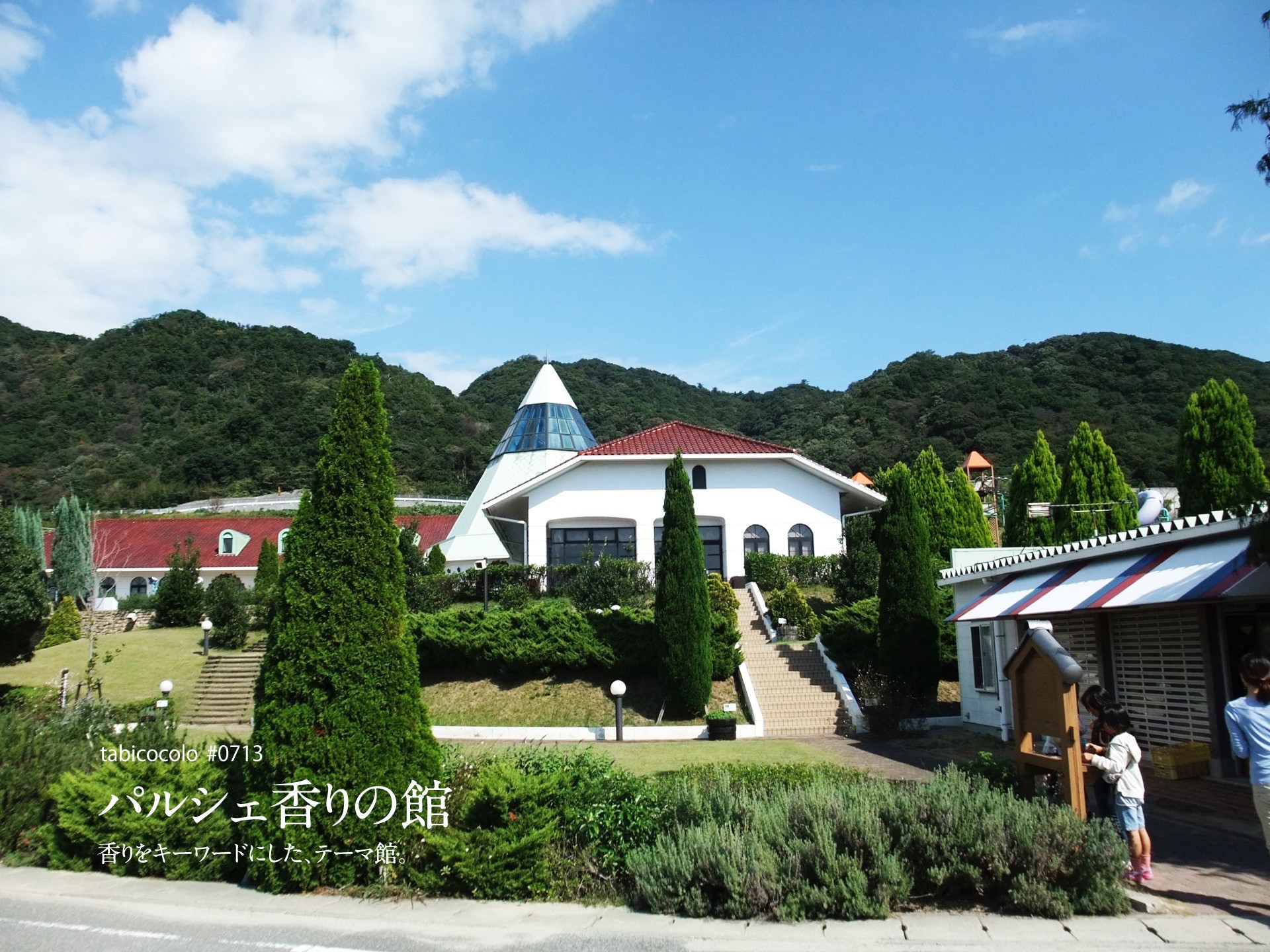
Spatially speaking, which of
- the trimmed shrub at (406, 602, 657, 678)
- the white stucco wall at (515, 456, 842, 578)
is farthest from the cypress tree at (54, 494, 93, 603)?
the trimmed shrub at (406, 602, 657, 678)

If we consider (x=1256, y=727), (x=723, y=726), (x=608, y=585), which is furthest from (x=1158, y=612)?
(x=608, y=585)

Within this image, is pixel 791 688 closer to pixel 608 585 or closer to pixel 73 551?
pixel 608 585

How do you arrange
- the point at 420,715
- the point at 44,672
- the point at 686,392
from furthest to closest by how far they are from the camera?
the point at 686,392
the point at 44,672
the point at 420,715

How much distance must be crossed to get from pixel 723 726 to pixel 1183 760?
28.8ft

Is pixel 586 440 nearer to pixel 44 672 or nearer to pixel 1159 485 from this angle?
pixel 44 672

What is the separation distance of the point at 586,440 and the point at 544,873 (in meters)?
35.1

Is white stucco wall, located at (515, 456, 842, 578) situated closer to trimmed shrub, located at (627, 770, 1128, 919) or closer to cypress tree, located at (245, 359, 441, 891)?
cypress tree, located at (245, 359, 441, 891)

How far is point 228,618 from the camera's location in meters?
29.1

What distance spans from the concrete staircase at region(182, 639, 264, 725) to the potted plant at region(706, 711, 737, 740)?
11.1 metres

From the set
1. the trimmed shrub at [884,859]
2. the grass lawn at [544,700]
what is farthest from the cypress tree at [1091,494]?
the trimmed shrub at [884,859]

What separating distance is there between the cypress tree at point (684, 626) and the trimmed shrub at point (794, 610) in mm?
5631

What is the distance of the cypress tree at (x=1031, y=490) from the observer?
101ft

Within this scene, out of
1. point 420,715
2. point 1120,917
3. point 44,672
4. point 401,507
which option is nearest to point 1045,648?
point 1120,917

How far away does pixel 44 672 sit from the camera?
26281 millimetres
